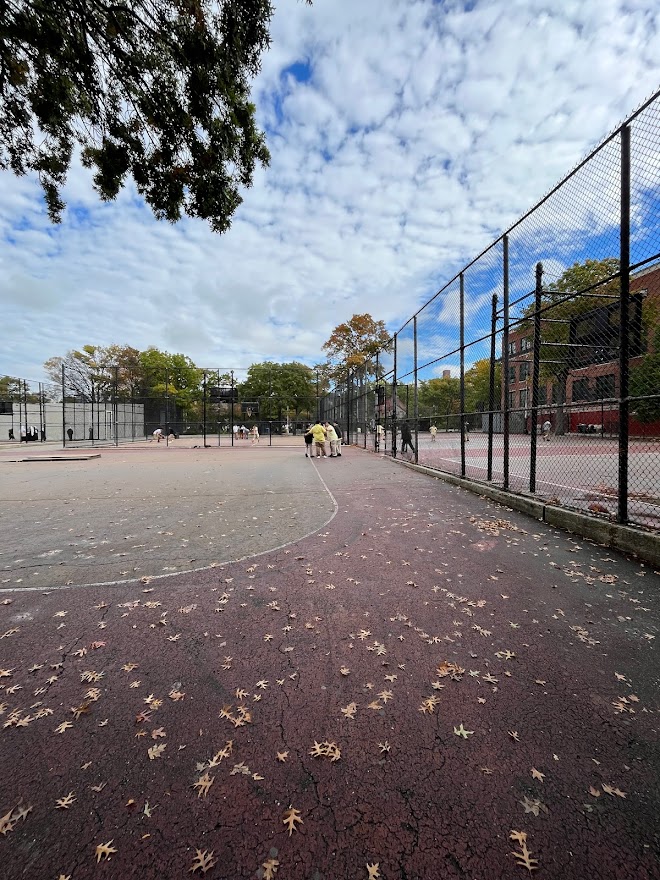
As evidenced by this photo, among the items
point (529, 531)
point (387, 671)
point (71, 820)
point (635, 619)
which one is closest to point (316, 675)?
point (387, 671)

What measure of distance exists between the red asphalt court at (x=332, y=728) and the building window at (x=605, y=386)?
292 centimetres

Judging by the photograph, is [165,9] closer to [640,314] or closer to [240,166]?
[240,166]

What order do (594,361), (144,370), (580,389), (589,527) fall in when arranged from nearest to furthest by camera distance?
(589,527) → (594,361) → (580,389) → (144,370)

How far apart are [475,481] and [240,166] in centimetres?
676

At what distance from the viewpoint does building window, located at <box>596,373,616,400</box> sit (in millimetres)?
5442

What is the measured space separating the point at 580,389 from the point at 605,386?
652mm

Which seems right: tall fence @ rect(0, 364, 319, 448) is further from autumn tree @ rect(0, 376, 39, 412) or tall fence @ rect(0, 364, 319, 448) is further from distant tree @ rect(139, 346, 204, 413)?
distant tree @ rect(139, 346, 204, 413)

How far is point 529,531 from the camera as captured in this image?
16.4 feet

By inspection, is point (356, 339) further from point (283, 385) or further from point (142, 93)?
point (142, 93)

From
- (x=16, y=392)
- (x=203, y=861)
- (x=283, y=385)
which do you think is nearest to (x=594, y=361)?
(x=203, y=861)

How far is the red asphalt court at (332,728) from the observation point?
1328 millimetres

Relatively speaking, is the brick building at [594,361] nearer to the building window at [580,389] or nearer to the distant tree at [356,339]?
the building window at [580,389]

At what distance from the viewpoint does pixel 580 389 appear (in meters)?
6.27

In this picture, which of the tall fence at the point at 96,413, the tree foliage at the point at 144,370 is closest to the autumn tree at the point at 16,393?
the tall fence at the point at 96,413
